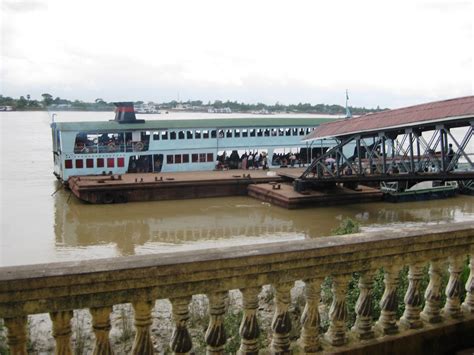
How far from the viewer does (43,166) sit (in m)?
45.7

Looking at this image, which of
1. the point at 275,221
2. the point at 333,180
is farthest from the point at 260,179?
the point at 275,221

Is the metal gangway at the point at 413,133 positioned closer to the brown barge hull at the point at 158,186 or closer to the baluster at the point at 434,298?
the brown barge hull at the point at 158,186

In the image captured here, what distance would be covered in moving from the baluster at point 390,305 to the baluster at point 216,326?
1.29m

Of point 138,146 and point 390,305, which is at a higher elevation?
point 390,305

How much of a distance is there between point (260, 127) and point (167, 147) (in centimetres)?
716

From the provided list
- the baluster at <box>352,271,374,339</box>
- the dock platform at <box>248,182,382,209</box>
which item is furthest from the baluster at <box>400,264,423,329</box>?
the dock platform at <box>248,182,382,209</box>

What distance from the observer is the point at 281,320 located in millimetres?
3496

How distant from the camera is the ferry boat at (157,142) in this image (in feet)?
102

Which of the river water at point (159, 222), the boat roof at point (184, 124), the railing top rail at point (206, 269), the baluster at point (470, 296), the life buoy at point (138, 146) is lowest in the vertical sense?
the river water at point (159, 222)

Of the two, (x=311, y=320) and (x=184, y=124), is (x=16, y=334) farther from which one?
(x=184, y=124)

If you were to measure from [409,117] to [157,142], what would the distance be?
677 inches

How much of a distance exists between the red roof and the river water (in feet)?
14.2

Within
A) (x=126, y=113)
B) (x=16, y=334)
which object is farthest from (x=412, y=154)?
(x=16, y=334)

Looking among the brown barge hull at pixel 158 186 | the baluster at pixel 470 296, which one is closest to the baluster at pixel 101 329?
the baluster at pixel 470 296
